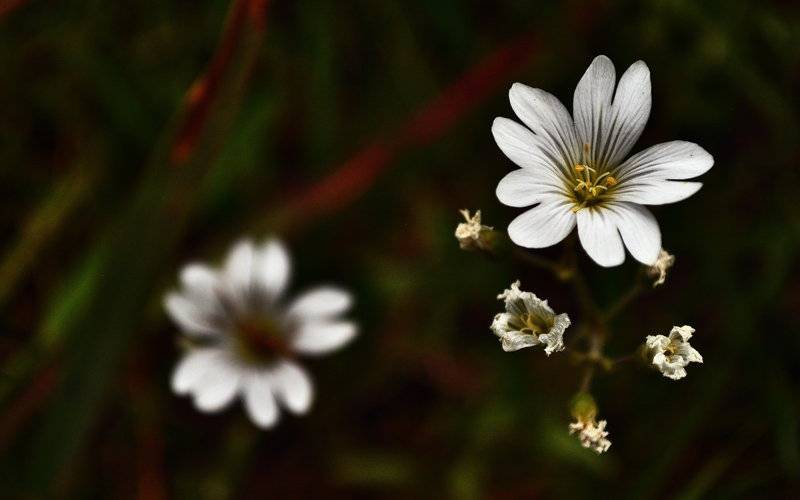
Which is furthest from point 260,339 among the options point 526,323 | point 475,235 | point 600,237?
point 600,237

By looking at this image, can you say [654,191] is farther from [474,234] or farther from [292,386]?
[292,386]

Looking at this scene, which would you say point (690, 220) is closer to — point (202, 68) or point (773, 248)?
point (773, 248)

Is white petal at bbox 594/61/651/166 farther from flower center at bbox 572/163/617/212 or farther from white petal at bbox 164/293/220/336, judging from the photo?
white petal at bbox 164/293/220/336

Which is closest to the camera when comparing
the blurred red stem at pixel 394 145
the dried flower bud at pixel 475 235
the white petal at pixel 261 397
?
the dried flower bud at pixel 475 235

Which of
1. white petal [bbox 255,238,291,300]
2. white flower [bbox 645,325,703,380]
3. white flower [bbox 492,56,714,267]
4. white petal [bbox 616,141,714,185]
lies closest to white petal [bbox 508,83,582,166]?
white flower [bbox 492,56,714,267]

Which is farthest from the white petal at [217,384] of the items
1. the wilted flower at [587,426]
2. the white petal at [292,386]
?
the wilted flower at [587,426]

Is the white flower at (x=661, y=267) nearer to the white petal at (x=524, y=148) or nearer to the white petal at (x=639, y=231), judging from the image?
the white petal at (x=639, y=231)

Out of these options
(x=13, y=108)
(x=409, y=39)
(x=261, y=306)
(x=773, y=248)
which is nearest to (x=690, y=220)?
(x=773, y=248)
